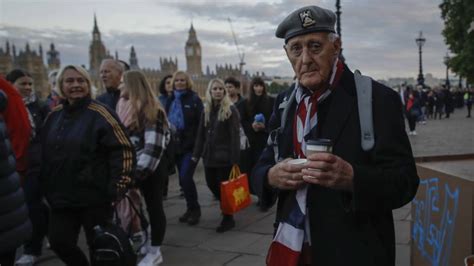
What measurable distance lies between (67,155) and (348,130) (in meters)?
2.50

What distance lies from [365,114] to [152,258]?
3.45 m

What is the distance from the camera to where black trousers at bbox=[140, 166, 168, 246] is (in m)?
4.91

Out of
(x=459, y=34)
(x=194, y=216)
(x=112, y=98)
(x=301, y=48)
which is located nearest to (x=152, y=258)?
(x=194, y=216)

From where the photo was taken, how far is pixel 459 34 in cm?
3644

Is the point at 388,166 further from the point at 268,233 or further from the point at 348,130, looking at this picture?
the point at 268,233

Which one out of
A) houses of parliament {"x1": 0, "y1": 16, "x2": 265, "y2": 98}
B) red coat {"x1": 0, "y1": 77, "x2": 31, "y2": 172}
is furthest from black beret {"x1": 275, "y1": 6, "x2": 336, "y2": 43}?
houses of parliament {"x1": 0, "y1": 16, "x2": 265, "y2": 98}

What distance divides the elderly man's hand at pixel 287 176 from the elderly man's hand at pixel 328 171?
0.09m

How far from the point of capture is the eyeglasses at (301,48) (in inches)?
78.5

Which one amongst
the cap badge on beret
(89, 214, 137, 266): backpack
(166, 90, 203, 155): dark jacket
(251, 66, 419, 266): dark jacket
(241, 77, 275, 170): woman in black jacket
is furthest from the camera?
(241, 77, 275, 170): woman in black jacket

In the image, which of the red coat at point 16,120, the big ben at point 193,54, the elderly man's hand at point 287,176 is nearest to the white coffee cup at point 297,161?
the elderly man's hand at point 287,176

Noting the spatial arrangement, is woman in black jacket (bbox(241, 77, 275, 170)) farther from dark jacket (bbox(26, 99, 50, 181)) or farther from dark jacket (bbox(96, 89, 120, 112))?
dark jacket (bbox(26, 99, 50, 181))

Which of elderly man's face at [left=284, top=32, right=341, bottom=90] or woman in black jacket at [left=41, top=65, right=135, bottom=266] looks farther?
woman in black jacket at [left=41, top=65, right=135, bottom=266]

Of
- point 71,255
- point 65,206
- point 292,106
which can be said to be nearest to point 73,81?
point 65,206

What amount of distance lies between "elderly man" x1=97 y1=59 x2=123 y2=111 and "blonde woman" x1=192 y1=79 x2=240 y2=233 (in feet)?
4.29
